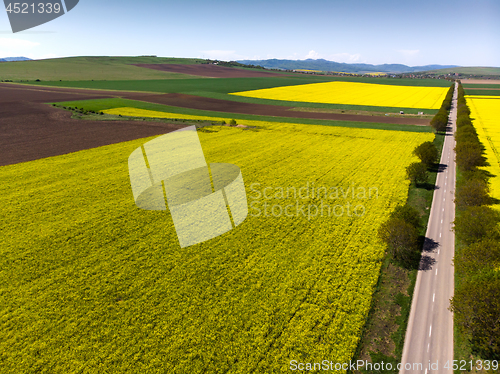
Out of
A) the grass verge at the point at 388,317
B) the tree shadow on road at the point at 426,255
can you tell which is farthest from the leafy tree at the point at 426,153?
the grass verge at the point at 388,317

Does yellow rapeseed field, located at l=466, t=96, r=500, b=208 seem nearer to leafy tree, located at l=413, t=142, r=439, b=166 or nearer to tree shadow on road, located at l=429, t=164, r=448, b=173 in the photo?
tree shadow on road, located at l=429, t=164, r=448, b=173

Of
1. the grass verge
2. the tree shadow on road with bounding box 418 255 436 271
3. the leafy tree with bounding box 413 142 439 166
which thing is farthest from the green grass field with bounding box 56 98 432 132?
the grass verge

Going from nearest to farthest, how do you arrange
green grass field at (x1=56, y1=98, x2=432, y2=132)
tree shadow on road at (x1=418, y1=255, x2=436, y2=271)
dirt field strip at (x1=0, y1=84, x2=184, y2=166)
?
tree shadow on road at (x1=418, y1=255, x2=436, y2=271)
dirt field strip at (x1=0, y1=84, x2=184, y2=166)
green grass field at (x1=56, y1=98, x2=432, y2=132)

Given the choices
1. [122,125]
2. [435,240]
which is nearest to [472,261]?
[435,240]

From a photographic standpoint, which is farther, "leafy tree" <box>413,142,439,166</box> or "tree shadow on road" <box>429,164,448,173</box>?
"tree shadow on road" <box>429,164,448,173</box>

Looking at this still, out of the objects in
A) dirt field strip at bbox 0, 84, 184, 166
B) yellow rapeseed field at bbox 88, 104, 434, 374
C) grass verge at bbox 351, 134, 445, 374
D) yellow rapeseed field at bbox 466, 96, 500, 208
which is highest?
yellow rapeseed field at bbox 466, 96, 500, 208

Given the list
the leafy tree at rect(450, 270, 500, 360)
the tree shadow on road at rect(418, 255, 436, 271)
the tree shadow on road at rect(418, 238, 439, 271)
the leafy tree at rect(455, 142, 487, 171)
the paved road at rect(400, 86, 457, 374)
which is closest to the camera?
the leafy tree at rect(450, 270, 500, 360)

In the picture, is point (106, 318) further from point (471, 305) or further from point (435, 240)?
point (435, 240)
